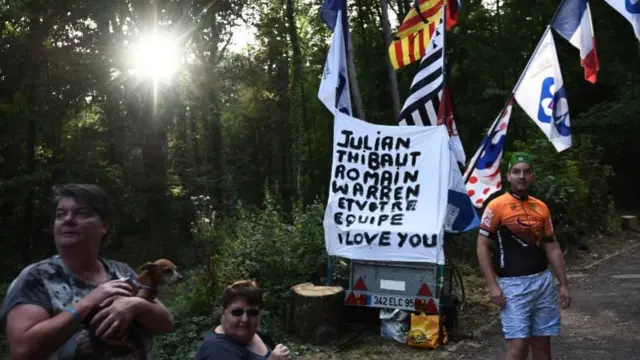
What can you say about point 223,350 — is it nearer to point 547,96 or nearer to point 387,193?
point 387,193

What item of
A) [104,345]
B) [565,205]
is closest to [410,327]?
[104,345]

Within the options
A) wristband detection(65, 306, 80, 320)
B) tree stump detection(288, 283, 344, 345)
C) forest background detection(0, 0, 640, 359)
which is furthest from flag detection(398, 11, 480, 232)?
wristband detection(65, 306, 80, 320)

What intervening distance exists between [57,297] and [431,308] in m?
5.04

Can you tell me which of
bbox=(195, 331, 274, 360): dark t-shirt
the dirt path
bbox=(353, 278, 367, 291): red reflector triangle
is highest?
bbox=(195, 331, 274, 360): dark t-shirt

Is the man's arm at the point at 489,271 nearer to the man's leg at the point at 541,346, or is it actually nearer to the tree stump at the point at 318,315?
the man's leg at the point at 541,346

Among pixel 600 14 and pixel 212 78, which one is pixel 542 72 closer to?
pixel 212 78

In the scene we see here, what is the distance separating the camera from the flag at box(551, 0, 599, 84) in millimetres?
6574

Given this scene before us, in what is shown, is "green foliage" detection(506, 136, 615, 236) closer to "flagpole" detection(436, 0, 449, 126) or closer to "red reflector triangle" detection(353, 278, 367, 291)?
"flagpole" detection(436, 0, 449, 126)

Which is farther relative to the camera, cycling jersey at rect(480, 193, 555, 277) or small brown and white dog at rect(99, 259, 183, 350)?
cycling jersey at rect(480, 193, 555, 277)

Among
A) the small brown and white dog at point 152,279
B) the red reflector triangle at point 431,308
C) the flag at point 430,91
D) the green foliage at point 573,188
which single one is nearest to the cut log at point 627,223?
the green foliage at point 573,188

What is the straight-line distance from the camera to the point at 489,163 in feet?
22.3

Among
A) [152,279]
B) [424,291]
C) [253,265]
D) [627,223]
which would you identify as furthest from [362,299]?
[627,223]

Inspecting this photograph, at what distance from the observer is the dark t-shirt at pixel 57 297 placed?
195 cm

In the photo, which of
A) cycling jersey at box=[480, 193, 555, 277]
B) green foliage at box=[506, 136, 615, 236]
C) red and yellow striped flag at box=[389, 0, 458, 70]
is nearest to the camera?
cycling jersey at box=[480, 193, 555, 277]
